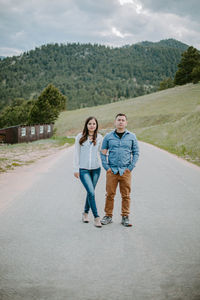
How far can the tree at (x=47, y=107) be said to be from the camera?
2102 inches

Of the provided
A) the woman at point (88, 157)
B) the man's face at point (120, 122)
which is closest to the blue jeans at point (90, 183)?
the woman at point (88, 157)

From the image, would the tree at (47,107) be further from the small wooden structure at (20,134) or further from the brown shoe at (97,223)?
the brown shoe at (97,223)

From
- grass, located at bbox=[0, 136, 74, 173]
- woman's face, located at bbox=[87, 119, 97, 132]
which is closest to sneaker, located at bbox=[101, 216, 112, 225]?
woman's face, located at bbox=[87, 119, 97, 132]

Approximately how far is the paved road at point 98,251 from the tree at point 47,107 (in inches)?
1910

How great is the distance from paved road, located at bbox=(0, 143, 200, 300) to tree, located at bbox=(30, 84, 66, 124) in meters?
48.5

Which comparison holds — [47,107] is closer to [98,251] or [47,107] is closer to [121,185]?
[121,185]

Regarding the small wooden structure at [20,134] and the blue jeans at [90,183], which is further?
the small wooden structure at [20,134]

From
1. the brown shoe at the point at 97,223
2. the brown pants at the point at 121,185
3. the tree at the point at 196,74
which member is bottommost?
the brown shoe at the point at 97,223

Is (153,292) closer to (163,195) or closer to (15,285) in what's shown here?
(15,285)

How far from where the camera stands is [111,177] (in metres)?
4.93

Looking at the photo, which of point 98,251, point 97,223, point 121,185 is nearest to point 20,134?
point 121,185

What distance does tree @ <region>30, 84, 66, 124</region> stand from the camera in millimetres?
53394

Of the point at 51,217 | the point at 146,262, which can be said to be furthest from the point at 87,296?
the point at 51,217

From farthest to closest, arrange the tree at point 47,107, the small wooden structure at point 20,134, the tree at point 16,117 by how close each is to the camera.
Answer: the tree at point 16,117
the tree at point 47,107
the small wooden structure at point 20,134
